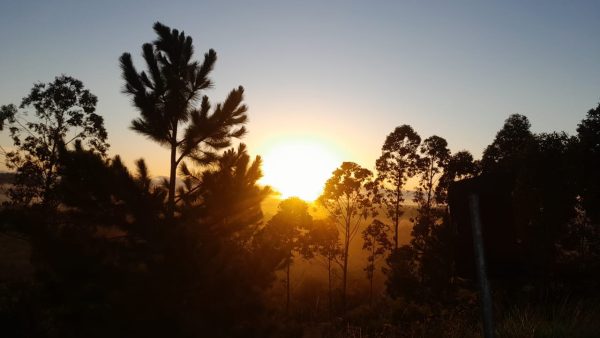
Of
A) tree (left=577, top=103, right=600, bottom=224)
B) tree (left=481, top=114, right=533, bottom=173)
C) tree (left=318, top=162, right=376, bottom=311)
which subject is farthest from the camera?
tree (left=318, top=162, right=376, bottom=311)

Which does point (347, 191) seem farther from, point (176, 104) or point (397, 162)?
point (176, 104)

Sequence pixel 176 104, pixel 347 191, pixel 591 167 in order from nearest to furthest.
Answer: pixel 176 104, pixel 591 167, pixel 347 191

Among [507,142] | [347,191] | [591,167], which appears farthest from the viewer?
[347,191]

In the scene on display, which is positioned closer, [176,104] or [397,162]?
[176,104]

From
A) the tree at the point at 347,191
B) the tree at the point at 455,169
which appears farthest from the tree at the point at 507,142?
the tree at the point at 347,191

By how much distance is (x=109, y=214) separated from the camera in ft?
24.6

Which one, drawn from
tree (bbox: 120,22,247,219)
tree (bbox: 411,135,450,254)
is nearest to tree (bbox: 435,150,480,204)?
tree (bbox: 411,135,450,254)

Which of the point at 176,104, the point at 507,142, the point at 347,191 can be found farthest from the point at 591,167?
the point at 176,104

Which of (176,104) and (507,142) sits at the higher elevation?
(507,142)

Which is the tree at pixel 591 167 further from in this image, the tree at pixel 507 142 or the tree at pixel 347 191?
the tree at pixel 347 191

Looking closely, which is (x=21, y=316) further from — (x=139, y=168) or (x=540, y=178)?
(x=540, y=178)

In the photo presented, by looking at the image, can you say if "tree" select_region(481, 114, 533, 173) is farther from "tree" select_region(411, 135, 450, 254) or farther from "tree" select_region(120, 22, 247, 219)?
"tree" select_region(120, 22, 247, 219)

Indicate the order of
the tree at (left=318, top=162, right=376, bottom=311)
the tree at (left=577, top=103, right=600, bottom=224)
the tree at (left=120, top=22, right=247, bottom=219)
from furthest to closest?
the tree at (left=318, top=162, right=376, bottom=311) < the tree at (left=577, top=103, right=600, bottom=224) < the tree at (left=120, top=22, right=247, bottom=219)

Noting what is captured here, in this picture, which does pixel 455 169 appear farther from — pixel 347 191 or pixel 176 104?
pixel 176 104
